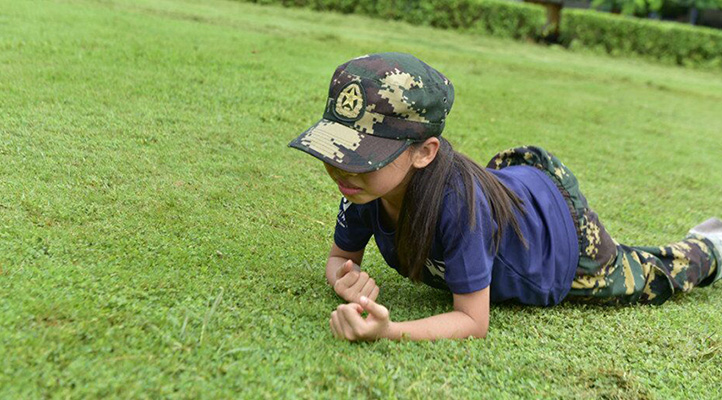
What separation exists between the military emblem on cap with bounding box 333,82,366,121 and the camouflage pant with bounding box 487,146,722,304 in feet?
3.57

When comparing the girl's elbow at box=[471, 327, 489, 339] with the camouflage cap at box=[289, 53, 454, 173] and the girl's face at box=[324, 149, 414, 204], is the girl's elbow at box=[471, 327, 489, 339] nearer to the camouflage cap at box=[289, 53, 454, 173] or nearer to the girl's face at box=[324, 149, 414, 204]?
the girl's face at box=[324, 149, 414, 204]

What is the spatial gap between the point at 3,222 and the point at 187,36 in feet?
14.9

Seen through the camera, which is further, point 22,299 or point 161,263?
point 161,263

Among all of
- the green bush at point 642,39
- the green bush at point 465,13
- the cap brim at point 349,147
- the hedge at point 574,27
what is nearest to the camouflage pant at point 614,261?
the cap brim at point 349,147

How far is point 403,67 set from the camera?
194 centimetres

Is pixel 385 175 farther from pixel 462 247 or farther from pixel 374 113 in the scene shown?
pixel 462 247

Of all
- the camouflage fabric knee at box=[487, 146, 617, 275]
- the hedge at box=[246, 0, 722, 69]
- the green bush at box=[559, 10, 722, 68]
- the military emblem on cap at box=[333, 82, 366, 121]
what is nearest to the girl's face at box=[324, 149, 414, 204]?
the military emblem on cap at box=[333, 82, 366, 121]

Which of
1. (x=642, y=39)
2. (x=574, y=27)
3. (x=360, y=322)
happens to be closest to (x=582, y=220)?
(x=360, y=322)

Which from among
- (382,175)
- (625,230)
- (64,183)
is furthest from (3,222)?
(625,230)

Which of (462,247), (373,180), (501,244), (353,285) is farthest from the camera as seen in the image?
(501,244)

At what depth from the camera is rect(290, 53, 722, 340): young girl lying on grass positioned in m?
1.92

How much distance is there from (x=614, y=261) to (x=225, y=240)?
5.09 ft

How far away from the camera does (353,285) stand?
223 cm

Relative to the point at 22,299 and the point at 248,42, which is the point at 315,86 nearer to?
the point at 248,42
